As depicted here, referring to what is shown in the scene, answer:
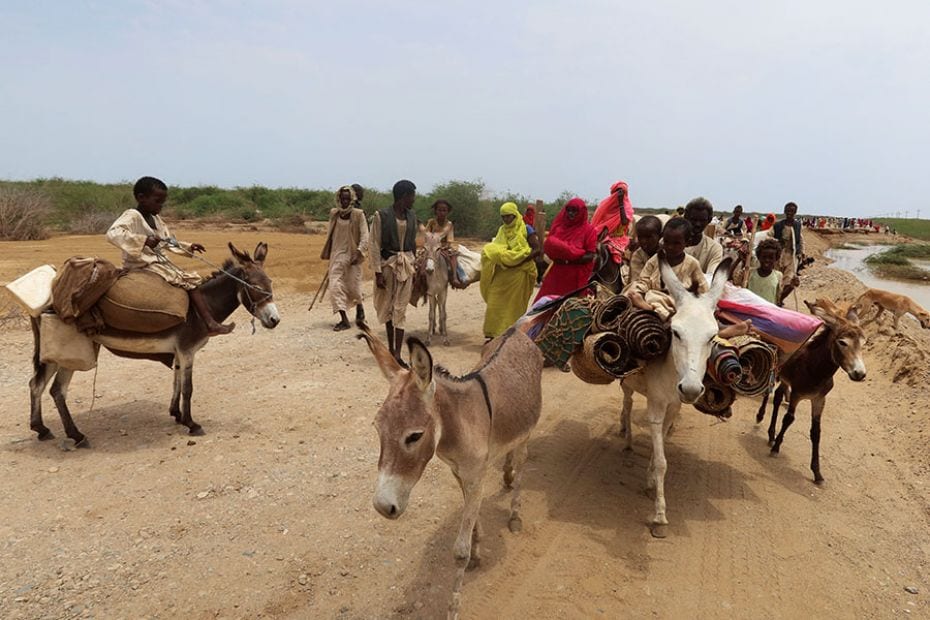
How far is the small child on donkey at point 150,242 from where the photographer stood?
486 centimetres

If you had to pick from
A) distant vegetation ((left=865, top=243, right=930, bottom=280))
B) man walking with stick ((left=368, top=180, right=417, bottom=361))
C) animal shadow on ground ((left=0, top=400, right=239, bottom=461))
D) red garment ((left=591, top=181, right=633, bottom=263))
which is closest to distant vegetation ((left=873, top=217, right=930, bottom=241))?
distant vegetation ((left=865, top=243, right=930, bottom=280))

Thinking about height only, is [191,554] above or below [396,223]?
below

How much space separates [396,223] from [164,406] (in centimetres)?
398

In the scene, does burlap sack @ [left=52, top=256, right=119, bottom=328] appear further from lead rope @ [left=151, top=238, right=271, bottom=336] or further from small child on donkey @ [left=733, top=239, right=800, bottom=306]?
small child on donkey @ [left=733, top=239, right=800, bottom=306]

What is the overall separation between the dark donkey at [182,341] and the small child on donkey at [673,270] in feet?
12.2

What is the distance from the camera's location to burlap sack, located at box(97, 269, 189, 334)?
4664mm

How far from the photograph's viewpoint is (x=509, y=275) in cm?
791

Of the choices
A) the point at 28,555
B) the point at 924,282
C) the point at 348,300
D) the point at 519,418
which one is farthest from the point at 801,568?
the point at 924,282

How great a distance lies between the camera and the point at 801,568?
3684 mm

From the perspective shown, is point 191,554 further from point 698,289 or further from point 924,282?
point 924,282

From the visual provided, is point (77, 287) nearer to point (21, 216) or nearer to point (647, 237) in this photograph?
point (647, 237)

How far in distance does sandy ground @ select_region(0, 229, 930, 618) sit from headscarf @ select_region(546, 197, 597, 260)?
1.99 metres

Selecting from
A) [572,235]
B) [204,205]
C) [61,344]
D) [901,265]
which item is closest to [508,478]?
[572,235]

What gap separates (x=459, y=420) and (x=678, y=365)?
168 centimetres
